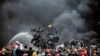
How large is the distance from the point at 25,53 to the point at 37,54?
1.35m

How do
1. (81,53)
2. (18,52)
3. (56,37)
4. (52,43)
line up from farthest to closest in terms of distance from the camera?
(56,37)
(52,43)
(81,53)
(18,52)

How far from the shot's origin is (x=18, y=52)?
58.0ft

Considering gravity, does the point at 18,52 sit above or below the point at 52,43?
below

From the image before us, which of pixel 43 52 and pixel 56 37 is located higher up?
pixel 56 37

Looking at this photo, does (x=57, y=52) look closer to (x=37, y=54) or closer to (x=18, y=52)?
(x=37, y=54)

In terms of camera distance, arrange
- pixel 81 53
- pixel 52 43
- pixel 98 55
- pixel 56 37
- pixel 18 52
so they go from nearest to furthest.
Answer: pixel 18 52 < pixel 81 53 < pixel 98 55 < pixel 52 43 < pixel 56 37

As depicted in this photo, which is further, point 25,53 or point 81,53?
point 81,53

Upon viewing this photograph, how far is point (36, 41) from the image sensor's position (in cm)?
5216

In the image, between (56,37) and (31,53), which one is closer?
(31,53)

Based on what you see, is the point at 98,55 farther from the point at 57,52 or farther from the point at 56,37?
the point at 56,37

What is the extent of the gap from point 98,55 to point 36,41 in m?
30.8

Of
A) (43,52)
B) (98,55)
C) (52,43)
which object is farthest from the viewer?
(52,43)

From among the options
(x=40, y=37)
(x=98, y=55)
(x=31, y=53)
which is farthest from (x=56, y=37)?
(x=31, y=53)

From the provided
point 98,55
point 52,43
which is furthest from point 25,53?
point 52,43
